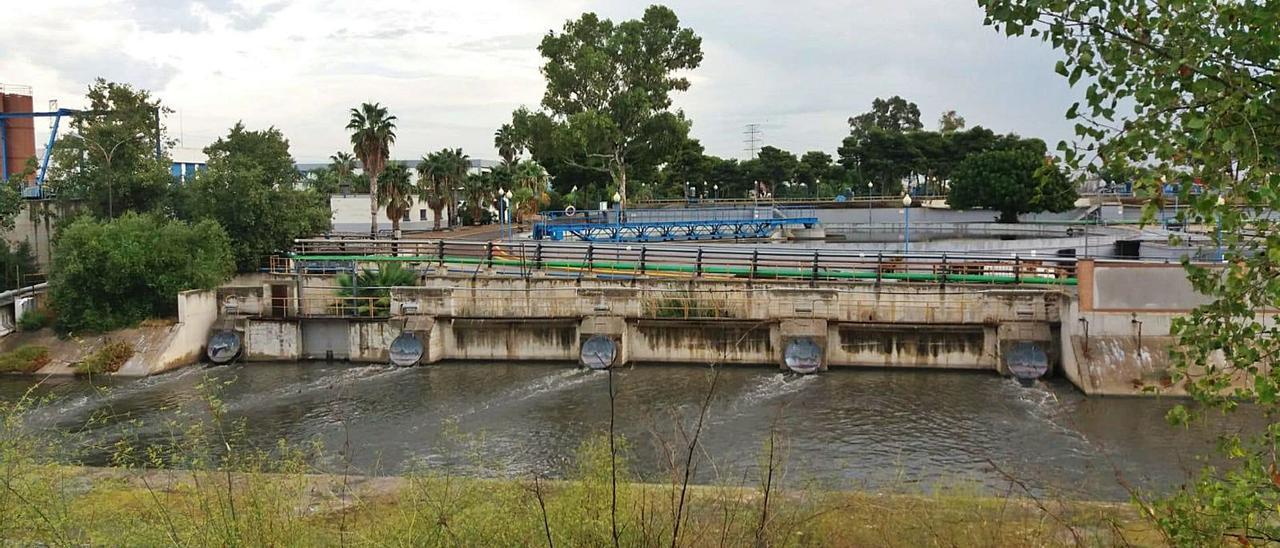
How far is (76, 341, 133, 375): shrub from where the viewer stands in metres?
25.4

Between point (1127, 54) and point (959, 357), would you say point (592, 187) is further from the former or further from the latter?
point (1127, 54)

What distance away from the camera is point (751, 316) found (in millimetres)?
27188

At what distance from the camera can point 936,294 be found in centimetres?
2625

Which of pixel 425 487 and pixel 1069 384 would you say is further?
pixel 1069 384

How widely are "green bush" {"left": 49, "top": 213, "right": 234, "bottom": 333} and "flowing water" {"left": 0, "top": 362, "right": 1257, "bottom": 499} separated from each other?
8.44 feet

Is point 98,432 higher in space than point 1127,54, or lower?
lower

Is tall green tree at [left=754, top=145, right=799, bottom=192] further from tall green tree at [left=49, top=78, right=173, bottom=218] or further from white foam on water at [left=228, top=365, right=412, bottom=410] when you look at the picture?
white foam on water at [left=228, top=365, right=412, bottom=410]

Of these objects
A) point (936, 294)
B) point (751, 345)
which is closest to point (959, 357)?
point (936, 294)

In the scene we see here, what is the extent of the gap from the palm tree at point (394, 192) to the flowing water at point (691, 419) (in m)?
36.1

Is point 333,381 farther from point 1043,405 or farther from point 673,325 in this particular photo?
point 1043,405

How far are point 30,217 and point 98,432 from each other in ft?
70.5

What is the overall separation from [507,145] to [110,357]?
190 feet

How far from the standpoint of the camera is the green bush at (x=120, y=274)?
88.7ft

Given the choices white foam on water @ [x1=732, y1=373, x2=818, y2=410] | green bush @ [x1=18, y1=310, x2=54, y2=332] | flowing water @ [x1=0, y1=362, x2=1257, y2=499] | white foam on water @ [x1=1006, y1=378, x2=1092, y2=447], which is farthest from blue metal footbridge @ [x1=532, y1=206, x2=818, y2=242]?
Answer: white foam on water @ [x1=1006, y1=378, x2=1092, y2=447]
